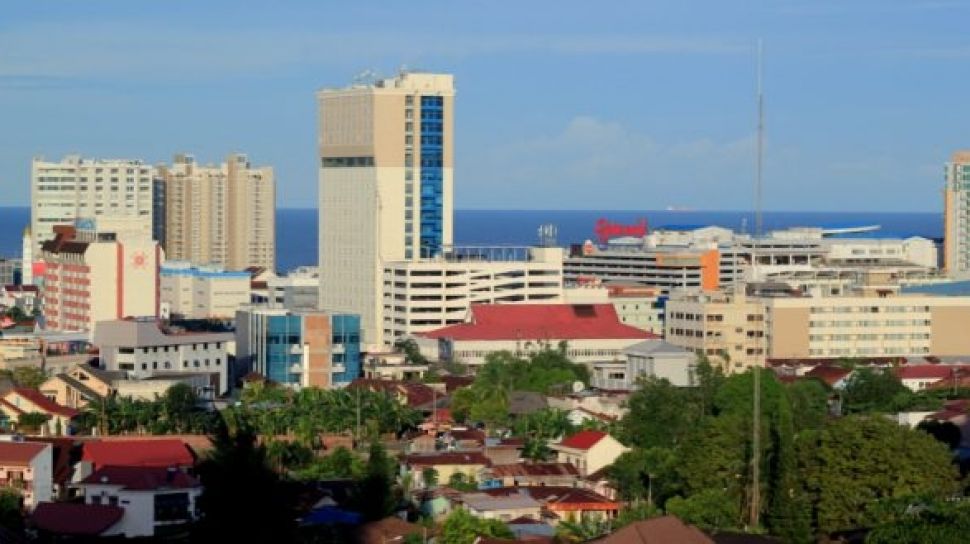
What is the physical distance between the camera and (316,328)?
44.6 metres

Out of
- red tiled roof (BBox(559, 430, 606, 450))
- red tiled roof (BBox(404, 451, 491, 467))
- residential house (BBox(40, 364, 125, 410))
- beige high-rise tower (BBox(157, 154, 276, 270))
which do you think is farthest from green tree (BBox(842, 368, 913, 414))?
beige high-rise tower (BBox(157, 154, 276, 270))

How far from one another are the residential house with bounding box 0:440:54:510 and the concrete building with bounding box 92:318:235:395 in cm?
1225

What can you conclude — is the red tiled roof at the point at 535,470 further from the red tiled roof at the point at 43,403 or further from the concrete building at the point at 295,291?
the concrete building at the point at 295,291

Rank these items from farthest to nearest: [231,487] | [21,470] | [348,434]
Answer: [348,434]
[21,470]
[231,487]

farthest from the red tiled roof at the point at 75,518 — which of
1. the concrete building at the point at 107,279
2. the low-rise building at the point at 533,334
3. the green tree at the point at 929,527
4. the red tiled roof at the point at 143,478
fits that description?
the concrete building at the point at 107,279

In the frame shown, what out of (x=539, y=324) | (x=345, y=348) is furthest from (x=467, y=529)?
(x=539, y=324)

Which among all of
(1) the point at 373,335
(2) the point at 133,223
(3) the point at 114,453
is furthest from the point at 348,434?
(2) the point at 133,223

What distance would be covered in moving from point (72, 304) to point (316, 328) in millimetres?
10716

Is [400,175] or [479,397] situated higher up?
[400,175]

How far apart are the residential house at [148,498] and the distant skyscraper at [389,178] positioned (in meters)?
26.8

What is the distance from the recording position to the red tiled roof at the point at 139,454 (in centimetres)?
2823

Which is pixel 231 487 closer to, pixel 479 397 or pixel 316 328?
pixel 479 397

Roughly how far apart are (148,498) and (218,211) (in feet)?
186

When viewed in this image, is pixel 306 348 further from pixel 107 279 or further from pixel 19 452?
pixel 19 452
